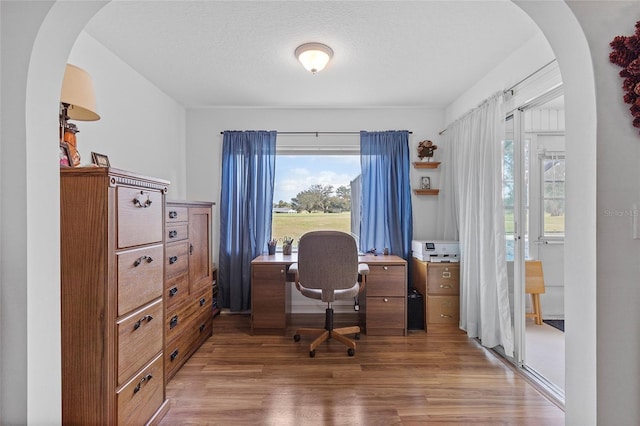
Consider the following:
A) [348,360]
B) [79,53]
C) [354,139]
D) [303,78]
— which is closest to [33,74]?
[79,53]

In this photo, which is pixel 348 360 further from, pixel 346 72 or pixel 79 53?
pixel 79 53

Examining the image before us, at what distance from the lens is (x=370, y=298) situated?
3.41 metres

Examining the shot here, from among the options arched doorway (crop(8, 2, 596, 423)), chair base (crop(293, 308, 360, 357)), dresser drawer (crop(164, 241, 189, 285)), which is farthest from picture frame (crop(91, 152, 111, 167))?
chair base (crop(293, 308, 360, 357))

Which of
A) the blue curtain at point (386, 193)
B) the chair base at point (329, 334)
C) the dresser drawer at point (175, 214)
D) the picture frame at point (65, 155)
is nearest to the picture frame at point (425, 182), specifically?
the blue curtain at point (386, 193)

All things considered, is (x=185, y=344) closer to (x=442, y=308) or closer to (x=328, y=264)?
(x=328, y=264)

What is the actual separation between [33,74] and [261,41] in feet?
5.52

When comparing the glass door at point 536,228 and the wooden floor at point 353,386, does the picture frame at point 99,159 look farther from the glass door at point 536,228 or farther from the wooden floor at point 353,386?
the glass door at point 536,228

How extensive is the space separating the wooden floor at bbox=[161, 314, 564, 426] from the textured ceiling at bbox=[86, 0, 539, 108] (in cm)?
248

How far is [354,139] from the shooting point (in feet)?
13.5

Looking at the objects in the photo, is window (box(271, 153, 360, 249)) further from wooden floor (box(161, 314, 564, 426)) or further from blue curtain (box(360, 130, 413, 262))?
wooden floor (box(161, 314, 564, 426))

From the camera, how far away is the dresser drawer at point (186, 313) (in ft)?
8.23

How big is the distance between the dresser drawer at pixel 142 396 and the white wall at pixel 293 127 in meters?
2.21

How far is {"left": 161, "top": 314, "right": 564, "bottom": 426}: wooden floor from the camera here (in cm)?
204

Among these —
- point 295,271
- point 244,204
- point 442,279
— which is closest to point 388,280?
point 442,279
